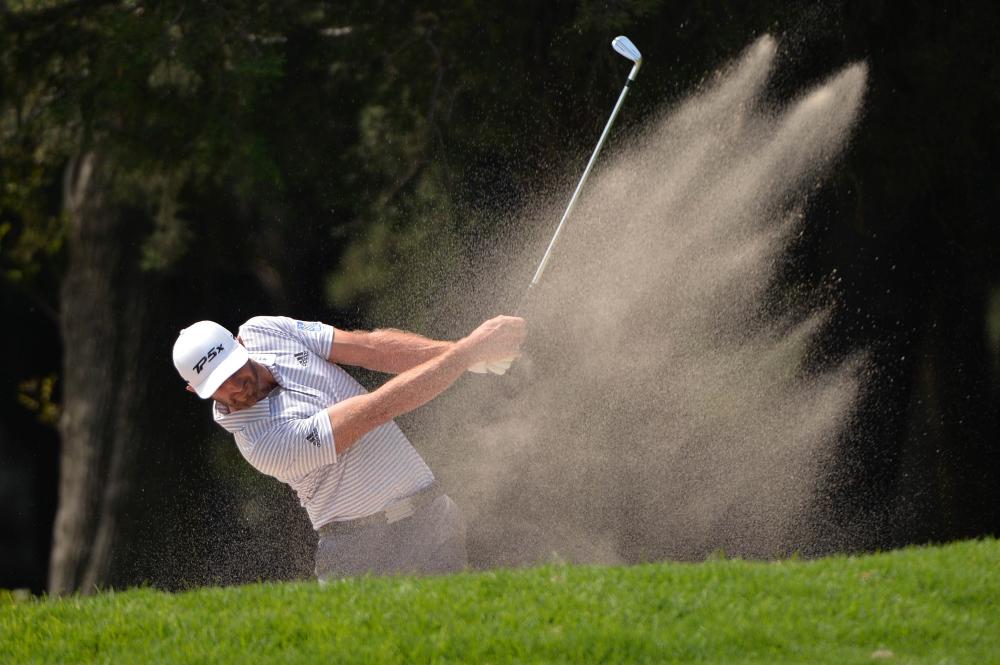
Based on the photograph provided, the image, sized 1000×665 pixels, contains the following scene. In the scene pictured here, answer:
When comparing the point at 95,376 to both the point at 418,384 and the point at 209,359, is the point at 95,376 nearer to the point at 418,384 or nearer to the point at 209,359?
the point at 209,359

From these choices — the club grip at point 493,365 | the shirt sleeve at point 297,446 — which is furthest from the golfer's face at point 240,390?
the club grip at point 493,365

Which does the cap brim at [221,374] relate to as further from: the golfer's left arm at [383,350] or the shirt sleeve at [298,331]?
the golfer's left arm at [383,350]

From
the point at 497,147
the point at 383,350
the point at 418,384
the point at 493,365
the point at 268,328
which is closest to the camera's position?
the point at 418,384

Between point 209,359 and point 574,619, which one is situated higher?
point 209,359

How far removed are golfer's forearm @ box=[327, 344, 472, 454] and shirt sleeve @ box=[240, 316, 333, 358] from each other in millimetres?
386

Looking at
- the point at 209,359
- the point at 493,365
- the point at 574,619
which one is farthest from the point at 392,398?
the point at 574,619

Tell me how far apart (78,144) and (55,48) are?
638mm

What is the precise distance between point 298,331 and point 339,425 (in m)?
0.62

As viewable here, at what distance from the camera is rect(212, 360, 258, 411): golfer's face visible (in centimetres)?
463

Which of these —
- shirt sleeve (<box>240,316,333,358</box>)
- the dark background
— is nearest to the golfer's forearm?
shirt sleeve (<box>240,316,333,358</box>)

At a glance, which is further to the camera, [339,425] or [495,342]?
[495,342]

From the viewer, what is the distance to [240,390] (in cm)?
465

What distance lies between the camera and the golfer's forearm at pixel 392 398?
4.62 metres

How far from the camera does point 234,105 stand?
329 inches
